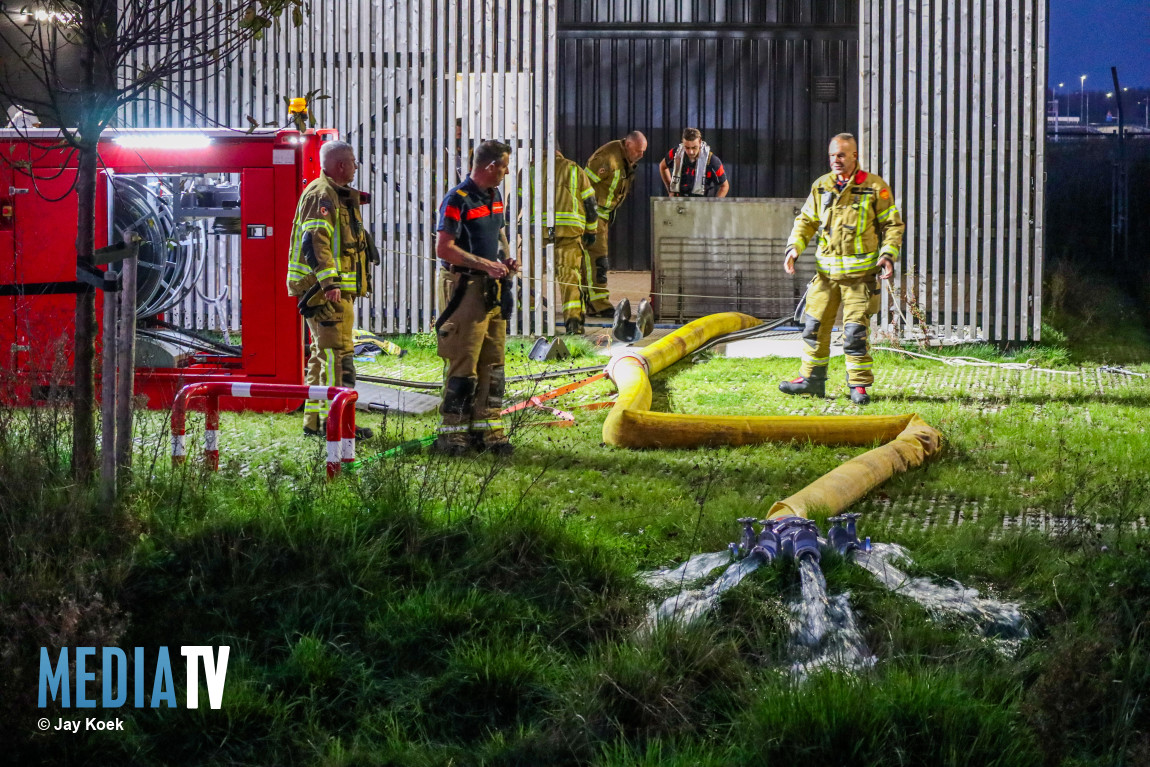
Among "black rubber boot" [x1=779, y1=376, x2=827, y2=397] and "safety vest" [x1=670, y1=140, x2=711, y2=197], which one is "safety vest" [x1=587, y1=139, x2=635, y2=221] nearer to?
"safety vest" [x1=670, y1=140, x2=711, y2=197]

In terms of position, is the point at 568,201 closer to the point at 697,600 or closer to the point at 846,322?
the point at 846,322

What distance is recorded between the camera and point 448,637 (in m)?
5.25

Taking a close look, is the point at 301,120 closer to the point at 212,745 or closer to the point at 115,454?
the point at 115,454

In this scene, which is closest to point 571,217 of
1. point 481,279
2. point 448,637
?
point 481,279

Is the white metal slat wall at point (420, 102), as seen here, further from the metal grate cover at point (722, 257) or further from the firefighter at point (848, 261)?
the firefighter at point (848, 261)

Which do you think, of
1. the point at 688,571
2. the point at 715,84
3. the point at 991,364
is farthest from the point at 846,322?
the point at 715,84

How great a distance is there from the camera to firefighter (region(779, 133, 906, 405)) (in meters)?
11.2

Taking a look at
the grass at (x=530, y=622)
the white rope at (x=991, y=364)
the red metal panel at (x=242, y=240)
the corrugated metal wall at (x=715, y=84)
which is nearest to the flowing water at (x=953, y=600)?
the grass at (x=530, y=622)

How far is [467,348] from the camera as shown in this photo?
9070 mm

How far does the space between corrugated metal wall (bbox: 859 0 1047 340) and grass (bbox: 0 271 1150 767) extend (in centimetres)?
693

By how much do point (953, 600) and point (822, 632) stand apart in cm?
67

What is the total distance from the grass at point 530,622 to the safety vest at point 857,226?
3756mm

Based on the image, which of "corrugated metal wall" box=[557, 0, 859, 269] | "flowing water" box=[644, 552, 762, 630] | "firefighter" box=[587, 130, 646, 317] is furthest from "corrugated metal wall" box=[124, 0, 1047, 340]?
"flowing water" box=[644, 552, 762, 630]

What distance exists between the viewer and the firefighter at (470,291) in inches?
353
